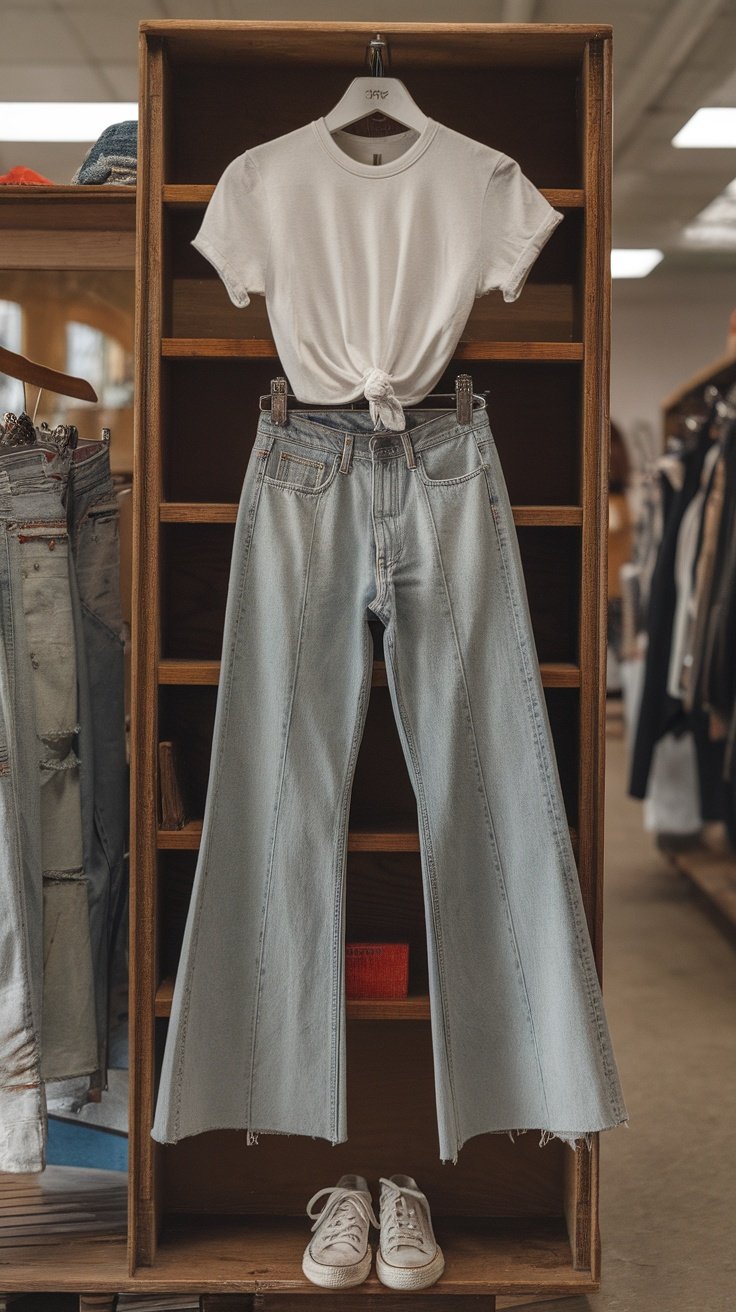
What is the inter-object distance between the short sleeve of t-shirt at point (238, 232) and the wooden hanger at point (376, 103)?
6.8 inches

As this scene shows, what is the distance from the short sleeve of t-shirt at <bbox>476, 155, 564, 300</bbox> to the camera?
1.89 metres

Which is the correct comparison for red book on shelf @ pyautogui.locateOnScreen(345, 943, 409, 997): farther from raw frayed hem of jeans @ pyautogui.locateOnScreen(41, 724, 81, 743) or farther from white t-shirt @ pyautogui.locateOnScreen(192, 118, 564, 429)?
white t-shirt @ pyautogui.locateOnScreen(192, 118, 564, 429)

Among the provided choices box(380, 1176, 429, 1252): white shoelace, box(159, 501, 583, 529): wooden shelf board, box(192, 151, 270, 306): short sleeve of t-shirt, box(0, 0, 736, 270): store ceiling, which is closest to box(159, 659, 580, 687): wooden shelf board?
box(159, 501, 583, 529): wooden shelf board

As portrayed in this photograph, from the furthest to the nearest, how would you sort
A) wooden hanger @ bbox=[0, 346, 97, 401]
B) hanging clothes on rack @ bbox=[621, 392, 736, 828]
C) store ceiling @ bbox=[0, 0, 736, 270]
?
store ceiling @ bbox=[0, 0, 736, 270] < hanging clothes on rack @ bbox=[621, 392, 736, 828] < wooden hanger @ bbox=[0, 346, 97, 401]

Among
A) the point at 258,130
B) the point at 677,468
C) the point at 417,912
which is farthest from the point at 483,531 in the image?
the point at 677,468

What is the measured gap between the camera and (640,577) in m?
5.96

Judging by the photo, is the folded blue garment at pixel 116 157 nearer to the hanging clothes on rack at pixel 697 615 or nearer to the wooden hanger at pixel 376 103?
the wooden hanger at pixel 376 103

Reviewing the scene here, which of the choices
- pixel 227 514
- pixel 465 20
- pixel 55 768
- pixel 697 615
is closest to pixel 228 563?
pixel 227 514

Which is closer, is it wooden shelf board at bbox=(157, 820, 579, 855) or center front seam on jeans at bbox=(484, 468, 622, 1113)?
center front seam on jeans at bbox=(484, 468, 622, 1113)

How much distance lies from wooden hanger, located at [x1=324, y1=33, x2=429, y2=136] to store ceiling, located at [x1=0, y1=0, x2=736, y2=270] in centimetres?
165

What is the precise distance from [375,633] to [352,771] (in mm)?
286

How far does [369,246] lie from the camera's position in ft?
6.26

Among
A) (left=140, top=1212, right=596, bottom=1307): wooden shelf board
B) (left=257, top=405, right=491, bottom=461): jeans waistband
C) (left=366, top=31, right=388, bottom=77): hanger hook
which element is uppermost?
(left=366, top=31, right=388, bottom=77): hanger hook

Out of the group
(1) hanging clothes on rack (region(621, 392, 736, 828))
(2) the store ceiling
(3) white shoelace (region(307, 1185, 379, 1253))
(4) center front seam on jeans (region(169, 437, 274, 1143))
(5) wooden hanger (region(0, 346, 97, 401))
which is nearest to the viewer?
(4) center front seam on jeans (region(169, 437, 274, 1143))
